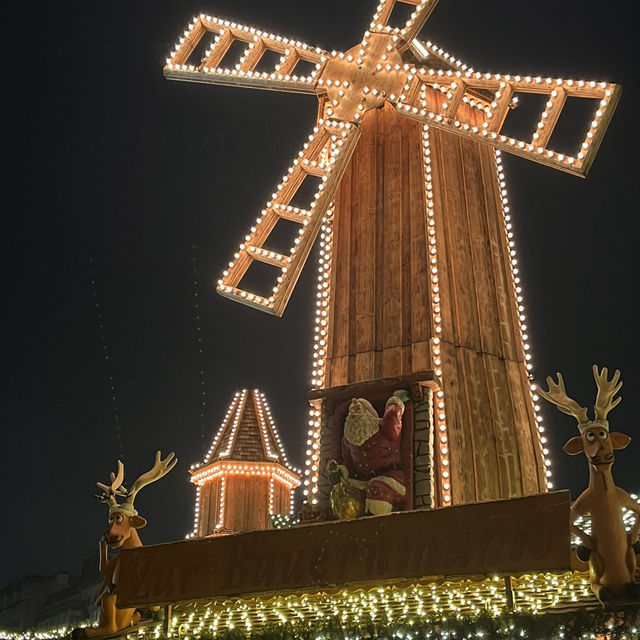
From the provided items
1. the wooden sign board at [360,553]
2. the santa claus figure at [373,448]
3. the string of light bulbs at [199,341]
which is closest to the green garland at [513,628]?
the wooden sign board at [360,553]

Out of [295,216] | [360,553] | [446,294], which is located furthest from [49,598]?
[360,553]

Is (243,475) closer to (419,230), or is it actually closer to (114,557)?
(419,230)

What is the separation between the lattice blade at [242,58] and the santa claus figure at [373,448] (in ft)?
20.5

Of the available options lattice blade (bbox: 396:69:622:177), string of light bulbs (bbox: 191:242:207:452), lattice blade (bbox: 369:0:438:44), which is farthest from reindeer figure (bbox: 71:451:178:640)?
string of light bulbs (bbox: 191:242:207:452)

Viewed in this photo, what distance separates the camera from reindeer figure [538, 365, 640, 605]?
5.97 meters

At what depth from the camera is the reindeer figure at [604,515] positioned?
597 centimetres

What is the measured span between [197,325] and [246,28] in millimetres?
12076

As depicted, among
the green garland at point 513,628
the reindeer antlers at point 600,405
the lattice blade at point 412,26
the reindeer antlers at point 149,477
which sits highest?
the lattice blade at point 412,26

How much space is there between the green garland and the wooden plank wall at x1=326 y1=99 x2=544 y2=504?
3.24 meters

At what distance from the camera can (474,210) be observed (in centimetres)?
1185

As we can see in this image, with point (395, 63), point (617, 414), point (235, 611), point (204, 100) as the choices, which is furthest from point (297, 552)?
point (204, 100)

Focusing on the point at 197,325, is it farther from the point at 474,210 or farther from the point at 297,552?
the point at 297,552

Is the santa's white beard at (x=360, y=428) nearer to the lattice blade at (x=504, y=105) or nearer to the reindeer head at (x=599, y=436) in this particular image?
the reindeer head at (x=599, y=436)

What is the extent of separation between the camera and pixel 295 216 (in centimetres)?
1226
